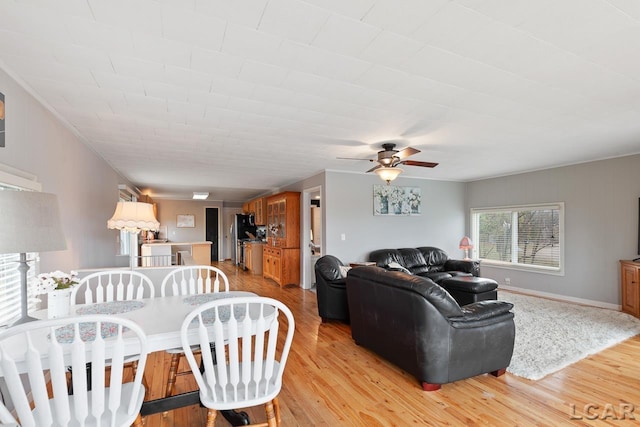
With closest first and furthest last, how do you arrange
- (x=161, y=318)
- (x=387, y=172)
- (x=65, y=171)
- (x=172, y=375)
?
(x=161, y=318), (x=172, y=375), (x=65, y=171), (x=387, y=172)

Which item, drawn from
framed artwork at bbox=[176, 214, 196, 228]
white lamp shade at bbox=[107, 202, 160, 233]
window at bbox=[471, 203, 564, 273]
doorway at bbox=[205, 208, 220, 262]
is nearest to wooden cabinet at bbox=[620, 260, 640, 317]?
window at bbox=[471, 203, 564, 273]

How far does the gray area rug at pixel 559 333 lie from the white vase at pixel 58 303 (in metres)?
3.50

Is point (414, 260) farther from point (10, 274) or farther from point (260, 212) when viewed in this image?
point (10, 274)

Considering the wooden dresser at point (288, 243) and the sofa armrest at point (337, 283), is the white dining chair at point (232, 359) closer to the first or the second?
the sofa armrest at point (337, 283)

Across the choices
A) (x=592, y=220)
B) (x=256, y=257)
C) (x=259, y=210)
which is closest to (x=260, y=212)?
(x=259, y=210)

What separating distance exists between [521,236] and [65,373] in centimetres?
720

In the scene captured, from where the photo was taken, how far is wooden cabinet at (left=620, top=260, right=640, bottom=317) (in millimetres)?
4285

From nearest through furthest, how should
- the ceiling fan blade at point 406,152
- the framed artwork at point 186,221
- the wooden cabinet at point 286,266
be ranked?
1. the ceiling fan blade at point 406,152
2. the wooden cabinet at point 286,266
3. the framed artwork at point 186,221

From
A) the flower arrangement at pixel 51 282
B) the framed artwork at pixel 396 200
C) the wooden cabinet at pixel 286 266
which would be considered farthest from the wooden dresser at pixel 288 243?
the flower arrangement at pixel 51 282

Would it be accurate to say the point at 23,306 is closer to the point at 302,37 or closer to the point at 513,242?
the point at 302,37

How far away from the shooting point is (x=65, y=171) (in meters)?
3.02

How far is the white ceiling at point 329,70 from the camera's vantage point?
1.54 m

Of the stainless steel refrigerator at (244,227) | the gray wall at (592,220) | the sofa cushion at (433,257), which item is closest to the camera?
the gray wall at (592,220)

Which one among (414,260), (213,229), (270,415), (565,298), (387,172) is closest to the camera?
(270,415)
